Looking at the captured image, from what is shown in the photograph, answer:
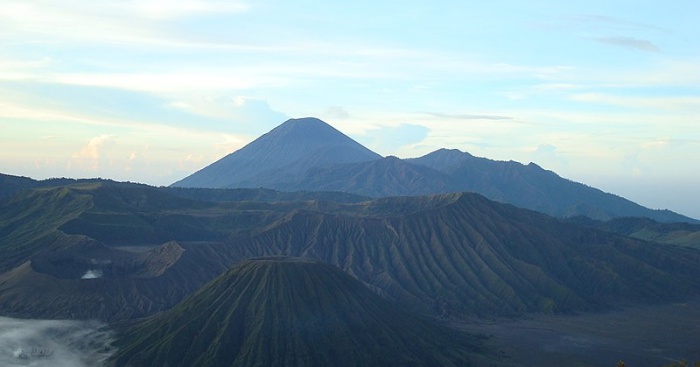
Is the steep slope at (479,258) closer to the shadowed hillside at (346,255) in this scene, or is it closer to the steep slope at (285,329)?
the shadowed hillside at (346,255)

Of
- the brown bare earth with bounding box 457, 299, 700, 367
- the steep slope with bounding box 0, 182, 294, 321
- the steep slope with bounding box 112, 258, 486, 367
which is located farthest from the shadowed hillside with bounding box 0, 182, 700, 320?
the steep slope with bounding box 112, 258, 486, 367

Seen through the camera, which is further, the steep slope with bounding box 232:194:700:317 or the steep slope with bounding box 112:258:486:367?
the steep slope with bounding box 232:194:700:317

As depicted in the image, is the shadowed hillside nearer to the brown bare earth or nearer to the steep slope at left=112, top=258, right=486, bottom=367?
the brown bare earth

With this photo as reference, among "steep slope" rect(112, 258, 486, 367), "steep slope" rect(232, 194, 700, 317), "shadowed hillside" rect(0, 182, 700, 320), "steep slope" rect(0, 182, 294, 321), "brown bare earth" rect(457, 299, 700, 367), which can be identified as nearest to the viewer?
"steep slope" rect(112, 258, 486, 367)

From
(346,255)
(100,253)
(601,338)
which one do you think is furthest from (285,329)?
(346,255)

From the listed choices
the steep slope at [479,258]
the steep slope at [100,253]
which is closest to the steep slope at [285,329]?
the steep slope at [100,253]

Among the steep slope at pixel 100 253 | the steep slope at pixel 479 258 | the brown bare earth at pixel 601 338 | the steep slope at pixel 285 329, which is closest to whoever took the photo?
the steep slope at pixel 285 329
